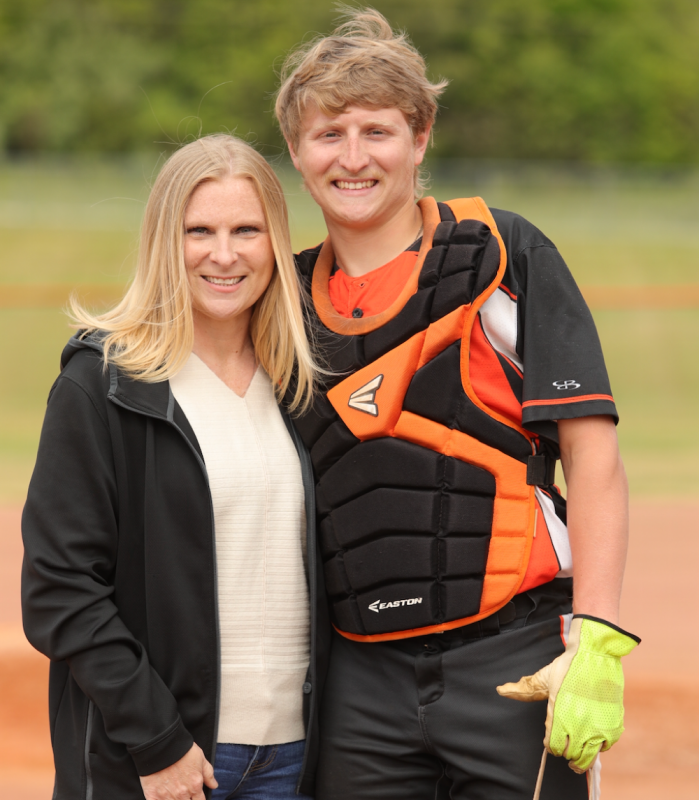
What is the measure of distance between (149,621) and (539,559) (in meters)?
0.97

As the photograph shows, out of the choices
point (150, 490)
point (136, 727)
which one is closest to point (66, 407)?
point (150, 490)

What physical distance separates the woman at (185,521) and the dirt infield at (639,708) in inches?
96.8

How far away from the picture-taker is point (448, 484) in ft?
8.15

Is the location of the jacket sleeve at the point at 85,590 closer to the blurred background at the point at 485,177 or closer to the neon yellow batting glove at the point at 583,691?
the blurred background at the point at 485,177

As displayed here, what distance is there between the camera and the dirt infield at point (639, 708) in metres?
4.61

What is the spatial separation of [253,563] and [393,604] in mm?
370

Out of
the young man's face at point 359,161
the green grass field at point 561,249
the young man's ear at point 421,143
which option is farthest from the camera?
the green grass field at point 561,249

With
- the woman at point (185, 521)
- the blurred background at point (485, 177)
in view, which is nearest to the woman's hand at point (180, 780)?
the woman at point (185, 521)

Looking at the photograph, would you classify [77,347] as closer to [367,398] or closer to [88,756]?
[367,398]

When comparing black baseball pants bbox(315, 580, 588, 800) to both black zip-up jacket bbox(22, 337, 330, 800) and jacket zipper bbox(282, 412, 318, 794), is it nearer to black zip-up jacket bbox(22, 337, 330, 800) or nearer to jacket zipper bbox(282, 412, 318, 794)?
jacket zipper bbox(282, 412, 318, 794)

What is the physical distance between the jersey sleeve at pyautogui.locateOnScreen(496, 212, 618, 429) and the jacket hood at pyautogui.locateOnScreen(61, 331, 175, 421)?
34.8 inches

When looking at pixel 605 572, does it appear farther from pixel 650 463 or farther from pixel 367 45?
pixel 650 463

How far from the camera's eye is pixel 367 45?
262 cm

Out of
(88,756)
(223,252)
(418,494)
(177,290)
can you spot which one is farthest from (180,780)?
(223,252)
